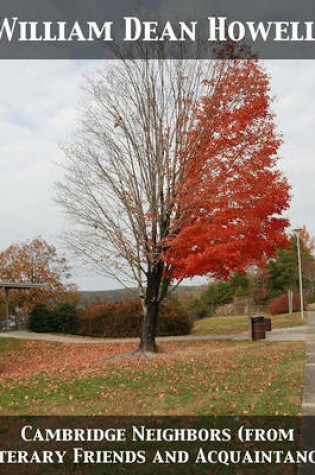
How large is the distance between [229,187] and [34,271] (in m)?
22.6

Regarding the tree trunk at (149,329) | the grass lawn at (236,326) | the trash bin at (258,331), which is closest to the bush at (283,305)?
the grass lawn at (236,326)

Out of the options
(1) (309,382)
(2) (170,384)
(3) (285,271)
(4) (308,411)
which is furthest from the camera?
(3) (285,271)

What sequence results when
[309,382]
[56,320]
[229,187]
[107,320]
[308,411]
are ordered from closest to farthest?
[308,411], [309,382], [229,187], [107,320], [56,320]

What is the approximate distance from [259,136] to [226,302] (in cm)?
2662

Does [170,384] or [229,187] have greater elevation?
[229,187]

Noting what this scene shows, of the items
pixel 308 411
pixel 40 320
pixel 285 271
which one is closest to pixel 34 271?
pixel 40 320

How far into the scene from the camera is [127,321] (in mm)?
20969

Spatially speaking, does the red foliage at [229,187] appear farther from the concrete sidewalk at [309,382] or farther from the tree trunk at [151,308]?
the concrete sidewalk at [309,382]

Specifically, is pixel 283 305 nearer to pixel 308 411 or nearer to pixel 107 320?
pixel 107 320

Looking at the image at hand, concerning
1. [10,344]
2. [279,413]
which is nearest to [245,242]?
[279,413]

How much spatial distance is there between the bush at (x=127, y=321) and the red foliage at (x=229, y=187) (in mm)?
7464

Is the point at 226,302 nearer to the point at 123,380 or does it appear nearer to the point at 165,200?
the point at 165,200

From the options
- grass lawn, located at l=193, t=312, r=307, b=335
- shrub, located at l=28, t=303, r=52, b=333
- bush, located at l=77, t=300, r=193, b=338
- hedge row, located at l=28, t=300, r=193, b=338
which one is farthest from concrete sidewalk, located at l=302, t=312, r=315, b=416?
shrub, located at l=28, t=303, r=52, b=333

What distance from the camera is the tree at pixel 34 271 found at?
31.9 metres
